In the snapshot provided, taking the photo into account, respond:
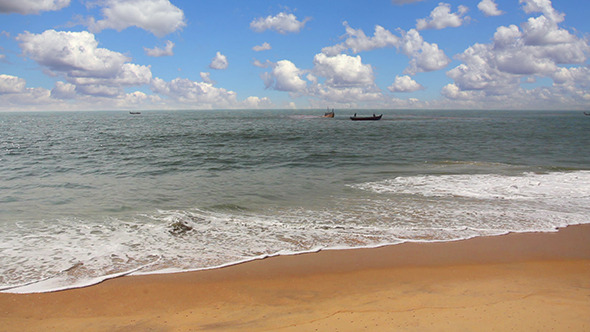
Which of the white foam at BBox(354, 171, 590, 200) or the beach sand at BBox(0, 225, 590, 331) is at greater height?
the white foam at BBox(354, 171, 590, 200)

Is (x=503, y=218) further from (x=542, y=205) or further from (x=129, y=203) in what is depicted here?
(x=129, y=203)

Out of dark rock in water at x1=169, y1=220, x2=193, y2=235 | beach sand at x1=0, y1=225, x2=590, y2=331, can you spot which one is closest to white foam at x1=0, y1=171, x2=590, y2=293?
dark rock in water at x1=169, y1=220, x2=193, y2=235

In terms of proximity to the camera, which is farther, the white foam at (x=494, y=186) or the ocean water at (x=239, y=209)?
the white foam at (x=494, y=186)

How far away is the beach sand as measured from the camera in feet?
17.1

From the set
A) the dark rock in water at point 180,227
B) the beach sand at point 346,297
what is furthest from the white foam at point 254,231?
the beach sand at point 346,297

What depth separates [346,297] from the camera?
19.9ft

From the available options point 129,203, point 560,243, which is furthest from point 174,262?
point 560,243

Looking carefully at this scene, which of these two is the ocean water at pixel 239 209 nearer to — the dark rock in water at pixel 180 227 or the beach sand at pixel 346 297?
the dark rock in water at pixel 180 227

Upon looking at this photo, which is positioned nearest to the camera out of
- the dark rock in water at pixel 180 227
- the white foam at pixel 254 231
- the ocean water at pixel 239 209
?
the white foam at pixel 254 231

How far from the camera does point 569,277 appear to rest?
687 cm

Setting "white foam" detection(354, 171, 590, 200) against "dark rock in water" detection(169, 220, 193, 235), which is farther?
"white foam" detection(354, 171, 590, 200)

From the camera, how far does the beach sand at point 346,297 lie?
5.22 metres

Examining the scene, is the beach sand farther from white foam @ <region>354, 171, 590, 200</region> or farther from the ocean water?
white foam @ <region>354, 171, 590, 200</region>

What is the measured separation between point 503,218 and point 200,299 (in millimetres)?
9194
